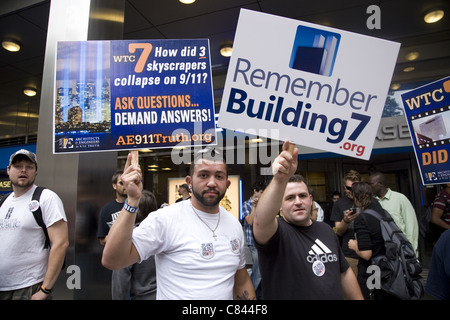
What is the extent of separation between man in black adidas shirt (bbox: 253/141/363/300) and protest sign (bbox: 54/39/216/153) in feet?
3.19

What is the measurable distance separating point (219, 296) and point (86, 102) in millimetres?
1880

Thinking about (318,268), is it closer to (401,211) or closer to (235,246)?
(235,246)

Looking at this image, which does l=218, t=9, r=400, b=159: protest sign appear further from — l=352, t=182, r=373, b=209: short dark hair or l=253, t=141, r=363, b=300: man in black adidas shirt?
l=352, t=182, r=373, b=209: short dark hair

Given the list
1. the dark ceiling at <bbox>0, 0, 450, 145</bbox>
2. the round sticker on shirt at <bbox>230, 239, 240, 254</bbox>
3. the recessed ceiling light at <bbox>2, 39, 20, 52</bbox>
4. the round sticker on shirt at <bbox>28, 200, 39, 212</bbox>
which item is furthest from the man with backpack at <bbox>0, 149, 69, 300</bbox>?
the recessed ceiling light at <bbox>2, 39, 20, 52</bbox>

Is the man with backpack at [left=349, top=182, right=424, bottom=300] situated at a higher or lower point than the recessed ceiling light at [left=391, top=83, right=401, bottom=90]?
lower

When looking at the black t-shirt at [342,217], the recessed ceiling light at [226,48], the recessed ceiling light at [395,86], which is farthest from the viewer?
the recessed ceiling light at [395,86]

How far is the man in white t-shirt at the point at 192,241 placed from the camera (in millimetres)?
1623

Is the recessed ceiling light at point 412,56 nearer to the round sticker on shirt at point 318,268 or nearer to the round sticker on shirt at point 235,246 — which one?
the round sticker on shirt at point 318,268

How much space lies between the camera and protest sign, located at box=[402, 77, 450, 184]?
2.68m

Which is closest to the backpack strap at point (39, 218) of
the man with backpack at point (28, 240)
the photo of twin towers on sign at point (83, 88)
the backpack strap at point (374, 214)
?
the man with backpack at point (28, 240)

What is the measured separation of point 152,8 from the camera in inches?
199

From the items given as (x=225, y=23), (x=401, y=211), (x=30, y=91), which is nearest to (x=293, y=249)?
(x=401, y=211)

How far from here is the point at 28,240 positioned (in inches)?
98.7

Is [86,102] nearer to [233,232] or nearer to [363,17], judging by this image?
[233,232]
